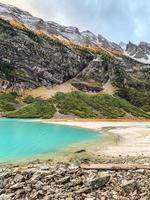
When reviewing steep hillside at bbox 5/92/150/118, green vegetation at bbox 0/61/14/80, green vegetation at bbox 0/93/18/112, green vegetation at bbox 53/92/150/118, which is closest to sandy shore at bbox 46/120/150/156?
steep hillside at bbox 5/92/150/118

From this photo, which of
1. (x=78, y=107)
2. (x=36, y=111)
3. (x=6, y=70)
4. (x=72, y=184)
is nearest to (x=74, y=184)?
(x=72, y=184)

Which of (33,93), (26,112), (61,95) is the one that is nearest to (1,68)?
(33,93)

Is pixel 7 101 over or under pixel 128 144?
over

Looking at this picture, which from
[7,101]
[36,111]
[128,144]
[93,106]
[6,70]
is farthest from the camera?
[6,70]

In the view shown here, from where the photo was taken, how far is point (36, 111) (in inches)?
5413

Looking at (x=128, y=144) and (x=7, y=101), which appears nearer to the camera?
(x=128, y=144)

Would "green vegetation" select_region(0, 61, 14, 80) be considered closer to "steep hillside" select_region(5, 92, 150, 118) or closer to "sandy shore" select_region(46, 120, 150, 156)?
"steep hillside" select_region(5, 92, 150, 118)

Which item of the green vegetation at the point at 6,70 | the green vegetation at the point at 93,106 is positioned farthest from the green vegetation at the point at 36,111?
the green vegetation at the point at 6,70

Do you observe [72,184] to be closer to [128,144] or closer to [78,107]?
[128,144]

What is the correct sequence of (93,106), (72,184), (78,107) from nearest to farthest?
1. (72,184)
2. (78,107)
3. (93,106)

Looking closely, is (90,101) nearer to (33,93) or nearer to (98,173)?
(33,93)

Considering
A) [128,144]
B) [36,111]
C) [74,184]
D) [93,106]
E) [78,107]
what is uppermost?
[93,106]

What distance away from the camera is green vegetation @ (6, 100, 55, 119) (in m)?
132

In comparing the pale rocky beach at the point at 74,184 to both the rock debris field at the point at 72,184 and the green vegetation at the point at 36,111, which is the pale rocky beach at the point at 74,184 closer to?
the rock debris field at the point at 72,184
